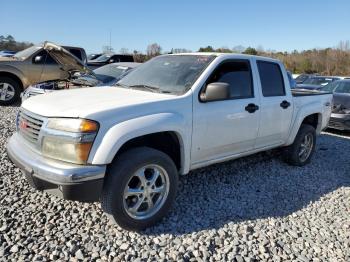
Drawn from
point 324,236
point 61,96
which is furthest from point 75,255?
point 324,236

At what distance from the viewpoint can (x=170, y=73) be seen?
14.1ft

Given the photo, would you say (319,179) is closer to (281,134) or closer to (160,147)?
(281,134)

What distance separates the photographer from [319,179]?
5430 millimetres

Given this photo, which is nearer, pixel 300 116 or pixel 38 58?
pixel 300 116

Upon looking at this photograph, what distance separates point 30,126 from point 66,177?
33.1 inches

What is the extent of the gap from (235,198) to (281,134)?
1.49 metres

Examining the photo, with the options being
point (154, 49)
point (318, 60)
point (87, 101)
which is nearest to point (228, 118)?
point (87, 101)

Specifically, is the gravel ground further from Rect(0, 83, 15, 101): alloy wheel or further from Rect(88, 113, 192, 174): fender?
Rect(0, 83, 15, 101): alloy wheel

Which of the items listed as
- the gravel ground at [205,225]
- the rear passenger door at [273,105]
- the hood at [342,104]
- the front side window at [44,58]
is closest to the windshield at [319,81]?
the hood at [342,104]

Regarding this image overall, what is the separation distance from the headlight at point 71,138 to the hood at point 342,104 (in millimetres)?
7995

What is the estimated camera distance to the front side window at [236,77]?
14.1 ft

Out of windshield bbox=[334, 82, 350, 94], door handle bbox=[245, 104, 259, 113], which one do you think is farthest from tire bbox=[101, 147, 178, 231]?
windshield bbox=[334, 82, 350, 94]

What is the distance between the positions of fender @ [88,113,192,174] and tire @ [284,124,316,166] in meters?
2.63

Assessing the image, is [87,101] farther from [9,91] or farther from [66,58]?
[9,91]
